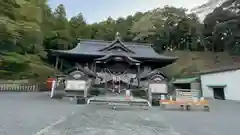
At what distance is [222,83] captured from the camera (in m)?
15.0

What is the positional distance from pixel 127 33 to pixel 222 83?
2096cm

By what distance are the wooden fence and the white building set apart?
14219 mm

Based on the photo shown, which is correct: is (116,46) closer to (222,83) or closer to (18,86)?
(222,83)

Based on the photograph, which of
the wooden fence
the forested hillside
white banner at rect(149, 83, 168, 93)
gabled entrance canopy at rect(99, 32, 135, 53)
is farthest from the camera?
the forested hillside

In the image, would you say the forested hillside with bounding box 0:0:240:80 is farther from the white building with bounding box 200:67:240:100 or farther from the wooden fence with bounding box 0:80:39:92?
the white building with bounding box 200:67:240:100

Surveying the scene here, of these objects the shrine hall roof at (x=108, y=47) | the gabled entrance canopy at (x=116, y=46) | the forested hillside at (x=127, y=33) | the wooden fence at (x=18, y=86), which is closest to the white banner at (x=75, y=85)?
the shrine hall roof at (x=108, y=47)

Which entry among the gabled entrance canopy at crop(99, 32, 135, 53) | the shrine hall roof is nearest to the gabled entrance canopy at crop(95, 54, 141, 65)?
the shrine hall roof

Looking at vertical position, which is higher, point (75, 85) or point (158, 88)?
point (75, 85)

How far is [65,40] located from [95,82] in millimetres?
16146

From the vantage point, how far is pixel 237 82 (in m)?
13.5

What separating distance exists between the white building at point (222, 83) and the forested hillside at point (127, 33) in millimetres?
6438

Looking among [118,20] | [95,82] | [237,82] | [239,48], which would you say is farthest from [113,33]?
[237,82]

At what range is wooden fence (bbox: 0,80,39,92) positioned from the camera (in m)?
16.2

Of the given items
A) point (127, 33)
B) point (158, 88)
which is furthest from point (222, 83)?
point (127, 33)
